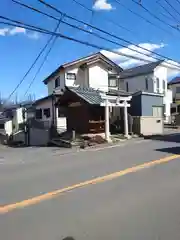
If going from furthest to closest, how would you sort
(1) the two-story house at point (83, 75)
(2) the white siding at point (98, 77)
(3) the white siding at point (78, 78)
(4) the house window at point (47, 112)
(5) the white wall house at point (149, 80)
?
(5) the white wall house at point (149, 80) < (2) the white siding at point (98, 77) < (3) the white siding at point (78, 78) < (1) the two-story house at point (83, 75) < (4) the house window at point (47, 112)

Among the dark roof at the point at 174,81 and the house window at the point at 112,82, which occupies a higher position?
the dark roof at the point at 174,81

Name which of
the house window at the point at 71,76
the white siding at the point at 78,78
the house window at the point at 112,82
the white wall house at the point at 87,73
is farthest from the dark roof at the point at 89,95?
the house window at the point at 112,82

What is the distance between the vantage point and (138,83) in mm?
44000

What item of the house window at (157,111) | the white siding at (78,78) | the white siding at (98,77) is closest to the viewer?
the house window at (157,111)

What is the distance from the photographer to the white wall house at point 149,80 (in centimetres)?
4244

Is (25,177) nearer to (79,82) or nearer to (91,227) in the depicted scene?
(91,227)

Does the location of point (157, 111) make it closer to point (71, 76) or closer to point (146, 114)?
point (146, 114)

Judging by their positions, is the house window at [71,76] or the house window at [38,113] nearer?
the house window at [38,113]

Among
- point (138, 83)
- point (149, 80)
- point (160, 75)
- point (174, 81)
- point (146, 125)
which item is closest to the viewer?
point (146, 125)

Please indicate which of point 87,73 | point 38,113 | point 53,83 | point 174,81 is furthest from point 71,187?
point 174,81

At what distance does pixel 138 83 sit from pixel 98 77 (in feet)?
32.9

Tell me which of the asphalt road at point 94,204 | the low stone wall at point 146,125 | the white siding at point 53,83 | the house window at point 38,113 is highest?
the white siding at point 53,83

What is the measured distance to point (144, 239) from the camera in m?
4.66

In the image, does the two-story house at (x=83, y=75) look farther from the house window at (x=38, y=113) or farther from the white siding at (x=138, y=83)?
the white siding at (x=138, y=83)
